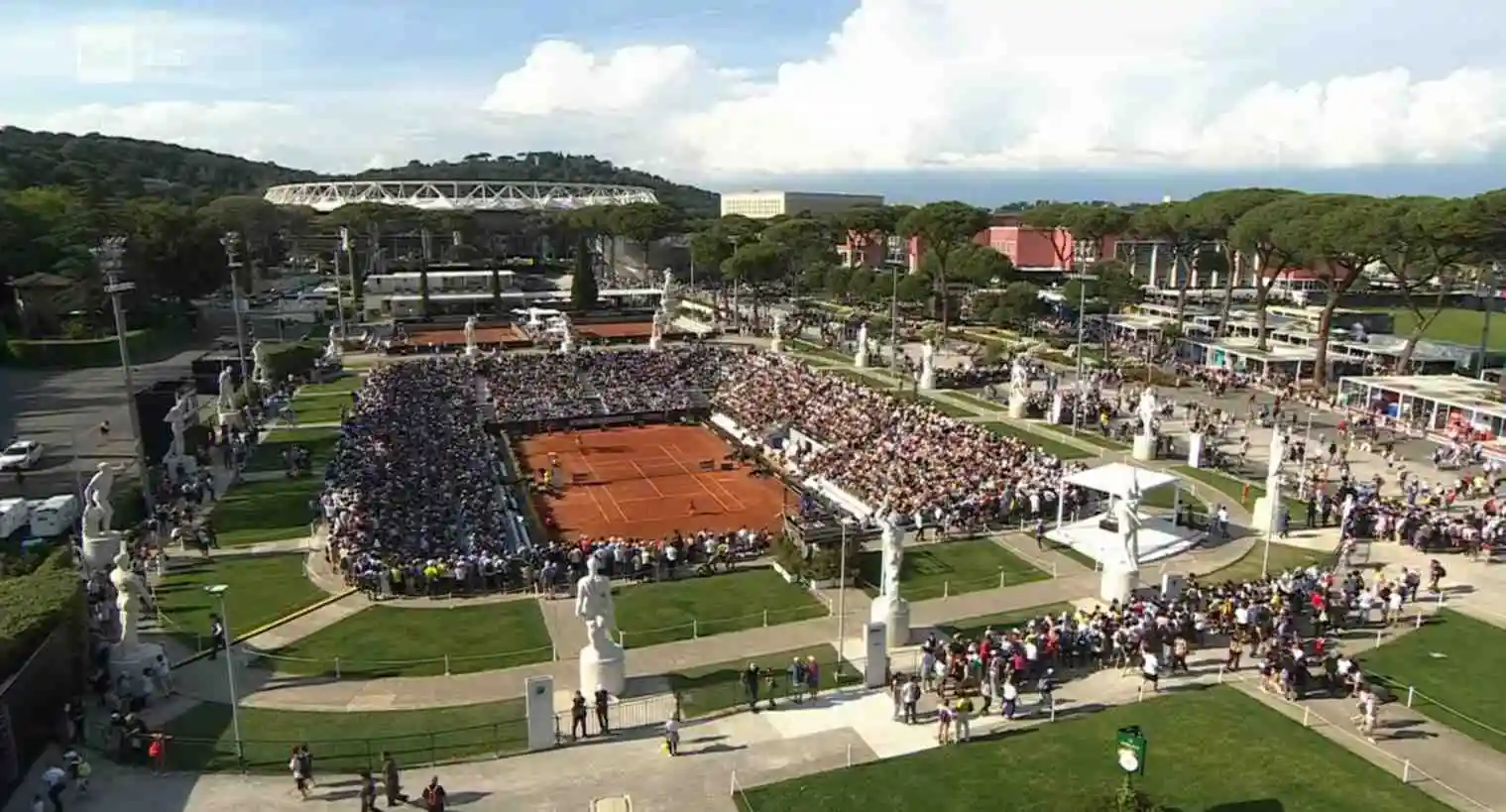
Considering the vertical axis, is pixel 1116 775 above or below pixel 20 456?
below

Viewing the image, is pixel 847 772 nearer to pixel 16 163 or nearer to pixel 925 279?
pixel 925 279

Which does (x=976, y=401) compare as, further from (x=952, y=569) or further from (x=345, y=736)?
(x=345, y=736)

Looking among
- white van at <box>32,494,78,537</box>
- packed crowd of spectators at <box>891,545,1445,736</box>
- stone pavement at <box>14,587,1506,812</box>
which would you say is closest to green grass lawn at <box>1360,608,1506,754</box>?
stone pavement at <box>14,587,1506,812</box>

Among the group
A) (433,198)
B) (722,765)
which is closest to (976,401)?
(722,765)

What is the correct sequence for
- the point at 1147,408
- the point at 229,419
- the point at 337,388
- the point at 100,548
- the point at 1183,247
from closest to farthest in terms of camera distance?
the point at 100,548 < the point at 1147,408 < the point at 229,419 < the point at 337,388 < the point at 1183,247

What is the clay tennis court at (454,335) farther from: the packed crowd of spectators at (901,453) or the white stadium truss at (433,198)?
the white stadium truss at (433,198)
